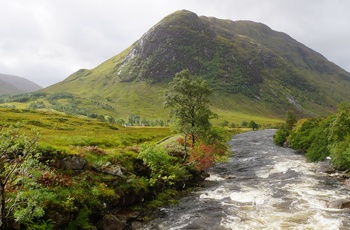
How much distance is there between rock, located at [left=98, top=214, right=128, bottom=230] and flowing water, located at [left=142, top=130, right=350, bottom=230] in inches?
99.1

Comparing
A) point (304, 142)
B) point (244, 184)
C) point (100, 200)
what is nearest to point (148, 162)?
point (100, 200)

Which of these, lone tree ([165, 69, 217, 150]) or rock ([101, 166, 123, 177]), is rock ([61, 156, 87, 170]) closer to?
rock ([101, 166, 123, 177])

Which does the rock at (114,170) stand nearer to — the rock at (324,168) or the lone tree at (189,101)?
the lone tree at (189,101)

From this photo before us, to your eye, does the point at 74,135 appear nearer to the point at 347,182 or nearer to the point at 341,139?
the point at 347,182

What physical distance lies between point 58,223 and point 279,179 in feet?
123

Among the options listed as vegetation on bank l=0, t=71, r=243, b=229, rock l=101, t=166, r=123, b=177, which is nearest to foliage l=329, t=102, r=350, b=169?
vegetation on bank l=0, t=71, r=243, b=229

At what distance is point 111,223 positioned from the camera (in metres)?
24.8

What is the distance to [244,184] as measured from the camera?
143 feet

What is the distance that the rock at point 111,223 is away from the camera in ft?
79.4

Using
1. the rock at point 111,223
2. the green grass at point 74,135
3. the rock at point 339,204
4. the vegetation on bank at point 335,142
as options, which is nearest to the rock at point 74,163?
the green grass at point 74,135

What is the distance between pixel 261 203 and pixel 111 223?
60.7 ft

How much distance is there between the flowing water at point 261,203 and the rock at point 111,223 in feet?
8.26

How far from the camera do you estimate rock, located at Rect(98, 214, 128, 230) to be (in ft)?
79.4

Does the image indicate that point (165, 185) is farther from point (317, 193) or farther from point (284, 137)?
point (284, 137)
